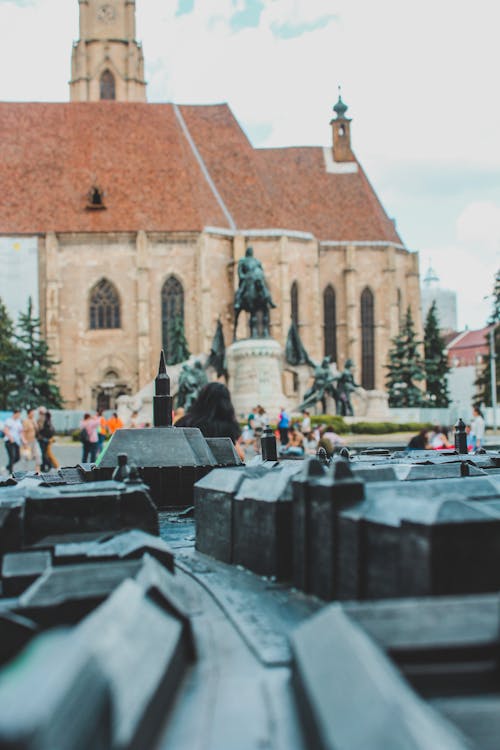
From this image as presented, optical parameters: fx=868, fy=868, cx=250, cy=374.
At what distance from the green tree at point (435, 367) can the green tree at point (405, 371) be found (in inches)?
65.4

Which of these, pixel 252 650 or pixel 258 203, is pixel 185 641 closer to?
pixel 252 650

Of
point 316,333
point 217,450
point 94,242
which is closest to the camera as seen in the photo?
point 217,450

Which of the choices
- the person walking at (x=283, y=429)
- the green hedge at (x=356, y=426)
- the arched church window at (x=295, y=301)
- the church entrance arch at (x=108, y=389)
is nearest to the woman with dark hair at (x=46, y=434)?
the person walking at (x=283, y=429)

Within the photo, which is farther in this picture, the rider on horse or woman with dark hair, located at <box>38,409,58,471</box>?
the rider on horse

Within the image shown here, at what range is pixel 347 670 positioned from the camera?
70.0 inches

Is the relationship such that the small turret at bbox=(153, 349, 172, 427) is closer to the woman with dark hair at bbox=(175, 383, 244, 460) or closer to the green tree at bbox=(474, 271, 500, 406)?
the woman with dark hair at bbox=(175, 383, 244, 460)

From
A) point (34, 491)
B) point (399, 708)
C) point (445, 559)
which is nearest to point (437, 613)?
point (445, 559)

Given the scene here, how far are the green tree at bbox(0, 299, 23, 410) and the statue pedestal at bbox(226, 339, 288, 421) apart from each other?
42.1 ft

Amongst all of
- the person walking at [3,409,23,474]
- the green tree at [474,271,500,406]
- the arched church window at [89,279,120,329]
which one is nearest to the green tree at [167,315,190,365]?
the arched church window at [89,279,120,329]

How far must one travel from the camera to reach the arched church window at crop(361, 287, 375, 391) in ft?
165

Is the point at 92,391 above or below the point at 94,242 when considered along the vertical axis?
below

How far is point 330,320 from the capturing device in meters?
49.9

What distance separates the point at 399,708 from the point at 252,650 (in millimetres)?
992

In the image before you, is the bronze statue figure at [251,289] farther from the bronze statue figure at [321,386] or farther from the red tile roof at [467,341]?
the red tile roof at [467,341]
